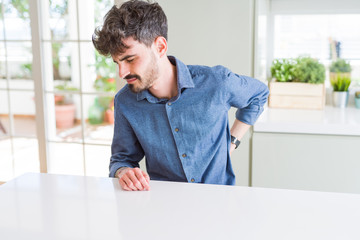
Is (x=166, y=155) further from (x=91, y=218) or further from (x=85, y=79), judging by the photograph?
(x=85, y=79)

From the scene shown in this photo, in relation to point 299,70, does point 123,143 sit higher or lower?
lower

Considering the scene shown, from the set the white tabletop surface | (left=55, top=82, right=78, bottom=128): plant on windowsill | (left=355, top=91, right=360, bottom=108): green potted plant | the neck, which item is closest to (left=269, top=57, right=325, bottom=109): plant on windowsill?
the white tabletop surface

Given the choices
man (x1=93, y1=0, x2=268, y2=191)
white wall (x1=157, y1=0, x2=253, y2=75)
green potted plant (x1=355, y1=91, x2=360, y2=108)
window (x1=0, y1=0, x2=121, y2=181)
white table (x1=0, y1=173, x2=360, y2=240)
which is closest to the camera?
white table (x1=0, y1=173, x2=360, y2=240)

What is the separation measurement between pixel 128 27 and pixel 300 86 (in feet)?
5.10

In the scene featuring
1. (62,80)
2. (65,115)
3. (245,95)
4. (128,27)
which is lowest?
(65,115)

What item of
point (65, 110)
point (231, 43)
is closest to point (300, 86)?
point (231, 43)

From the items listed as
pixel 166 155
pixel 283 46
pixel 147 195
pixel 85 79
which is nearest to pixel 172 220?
pixel 147 195

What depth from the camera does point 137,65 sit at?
1.25 meters

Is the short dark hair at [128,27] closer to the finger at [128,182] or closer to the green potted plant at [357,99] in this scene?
the finger at [128,182]

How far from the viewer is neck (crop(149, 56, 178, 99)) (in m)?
1.38

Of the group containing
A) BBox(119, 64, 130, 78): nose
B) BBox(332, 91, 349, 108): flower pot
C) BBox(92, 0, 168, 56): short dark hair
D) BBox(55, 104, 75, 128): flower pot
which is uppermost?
BBox(92, 0, 168, 56): short dark hair

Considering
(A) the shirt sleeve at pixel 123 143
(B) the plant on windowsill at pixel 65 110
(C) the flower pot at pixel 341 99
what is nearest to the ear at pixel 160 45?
(A) the shirt sleeve at pixel 123 143

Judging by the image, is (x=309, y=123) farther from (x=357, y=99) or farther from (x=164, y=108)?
(x=164, y=108)

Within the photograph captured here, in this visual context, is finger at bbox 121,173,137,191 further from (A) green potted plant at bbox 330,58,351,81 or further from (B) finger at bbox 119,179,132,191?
(A) green potted plant at bbox 330,58,351,81
